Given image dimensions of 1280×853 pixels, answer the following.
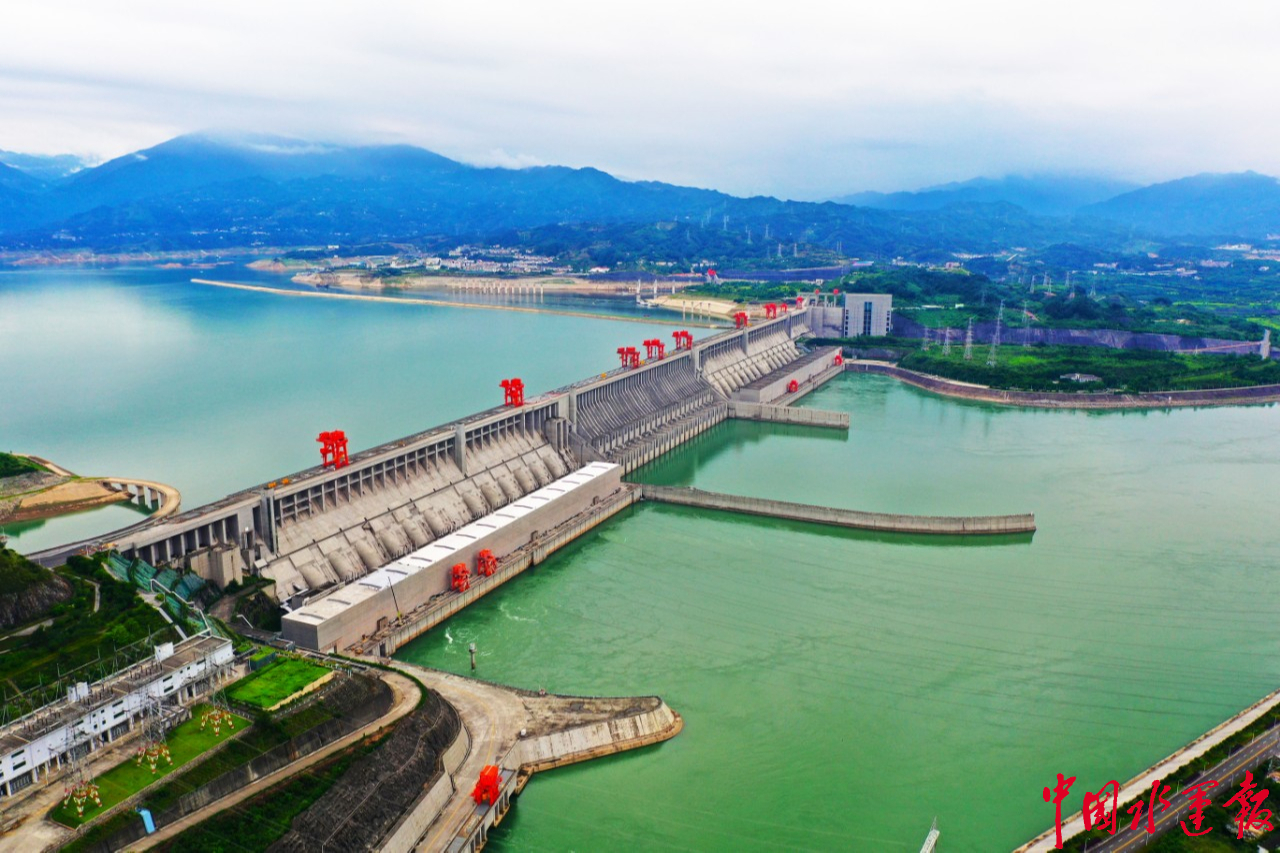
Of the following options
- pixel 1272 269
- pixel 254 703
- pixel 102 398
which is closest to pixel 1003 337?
pixel 102 398

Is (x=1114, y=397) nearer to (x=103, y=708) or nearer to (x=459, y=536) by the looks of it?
(x=459, y=536)

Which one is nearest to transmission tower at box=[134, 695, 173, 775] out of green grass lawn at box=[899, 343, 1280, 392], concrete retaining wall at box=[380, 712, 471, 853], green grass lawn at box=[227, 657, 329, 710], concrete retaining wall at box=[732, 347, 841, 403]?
green grass lawn at box=[227, 657, 329, 710]

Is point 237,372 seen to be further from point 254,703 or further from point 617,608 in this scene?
point 254,703

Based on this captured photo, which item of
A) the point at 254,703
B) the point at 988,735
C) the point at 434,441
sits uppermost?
the point at 434,441

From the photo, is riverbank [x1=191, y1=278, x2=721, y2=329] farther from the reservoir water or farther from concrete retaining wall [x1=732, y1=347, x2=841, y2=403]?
the reservoir water

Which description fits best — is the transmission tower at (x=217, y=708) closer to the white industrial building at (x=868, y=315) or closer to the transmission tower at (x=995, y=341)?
the transmission tower at (x=995, y=341)
